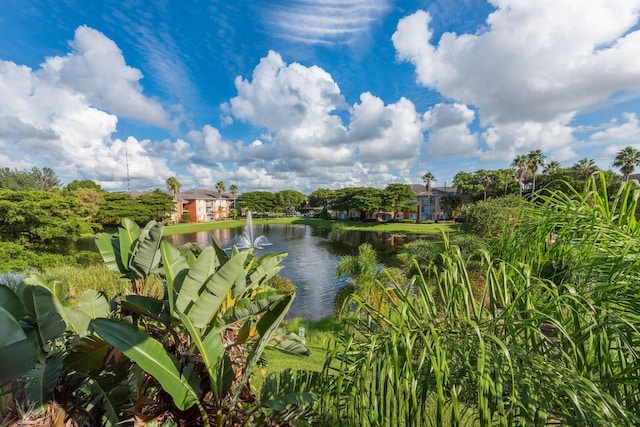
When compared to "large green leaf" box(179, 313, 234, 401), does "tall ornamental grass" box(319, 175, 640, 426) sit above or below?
above

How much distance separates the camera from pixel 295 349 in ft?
10.0

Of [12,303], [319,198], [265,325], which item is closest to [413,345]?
[265,325]

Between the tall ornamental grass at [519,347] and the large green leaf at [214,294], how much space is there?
1090 millimetres

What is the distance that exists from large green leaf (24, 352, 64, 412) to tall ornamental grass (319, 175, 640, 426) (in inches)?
80.2

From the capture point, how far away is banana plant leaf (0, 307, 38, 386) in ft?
5.80

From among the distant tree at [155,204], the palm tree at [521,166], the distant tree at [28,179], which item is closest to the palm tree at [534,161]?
the palm tree at [521,166]

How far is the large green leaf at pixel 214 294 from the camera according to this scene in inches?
91.4

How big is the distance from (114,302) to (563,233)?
5065mm

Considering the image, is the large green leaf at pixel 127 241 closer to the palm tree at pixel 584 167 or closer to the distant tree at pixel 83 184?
the palm tree at pixel 584 167

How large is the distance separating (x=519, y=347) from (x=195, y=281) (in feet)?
8.54

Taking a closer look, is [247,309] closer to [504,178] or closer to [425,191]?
[504,178]

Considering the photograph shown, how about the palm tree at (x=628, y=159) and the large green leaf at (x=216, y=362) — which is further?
the palm tree at (x=628, y=159)

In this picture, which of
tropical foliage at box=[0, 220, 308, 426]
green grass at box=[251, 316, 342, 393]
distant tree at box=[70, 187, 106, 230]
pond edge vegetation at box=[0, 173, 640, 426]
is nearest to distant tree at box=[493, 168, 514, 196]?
green grass at box=[251, 316, 342, 393]

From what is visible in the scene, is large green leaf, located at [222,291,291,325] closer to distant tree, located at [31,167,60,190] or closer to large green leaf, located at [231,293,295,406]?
large green leaf, located at [231,293,295,406]
